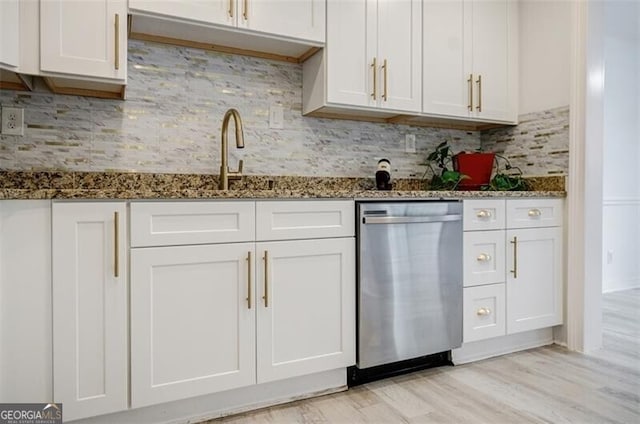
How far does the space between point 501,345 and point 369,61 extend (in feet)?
5.67

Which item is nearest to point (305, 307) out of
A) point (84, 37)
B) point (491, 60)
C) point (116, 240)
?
point (116, 240)

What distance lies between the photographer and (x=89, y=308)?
1418 millimetres

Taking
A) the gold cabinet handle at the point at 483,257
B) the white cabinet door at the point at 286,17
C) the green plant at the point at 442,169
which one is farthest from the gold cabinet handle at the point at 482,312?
the white cabinet door at the point at 286,17

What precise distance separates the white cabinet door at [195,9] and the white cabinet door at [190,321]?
3.30 ft

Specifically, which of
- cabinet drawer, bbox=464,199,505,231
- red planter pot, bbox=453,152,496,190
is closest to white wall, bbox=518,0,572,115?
red planter pot, bbox=453,152,496,190

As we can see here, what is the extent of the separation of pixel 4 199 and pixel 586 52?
2.84 metres

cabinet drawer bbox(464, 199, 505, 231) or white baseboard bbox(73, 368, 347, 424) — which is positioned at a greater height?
cabinet drawer bbox(464, 199, 505, 231)

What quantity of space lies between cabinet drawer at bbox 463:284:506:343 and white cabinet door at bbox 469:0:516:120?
1086 mm

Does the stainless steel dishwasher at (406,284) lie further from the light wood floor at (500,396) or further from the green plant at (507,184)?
the green plant at (507,184)

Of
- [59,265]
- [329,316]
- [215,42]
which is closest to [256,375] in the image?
[329,316]

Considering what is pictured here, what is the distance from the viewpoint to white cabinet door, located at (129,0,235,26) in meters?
1.73

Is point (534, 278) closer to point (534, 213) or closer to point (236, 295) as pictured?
point (534, 213)

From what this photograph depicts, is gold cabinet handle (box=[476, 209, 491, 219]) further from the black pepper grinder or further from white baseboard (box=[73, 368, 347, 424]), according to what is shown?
white baseboard (box=[73, 368, 347, 424])

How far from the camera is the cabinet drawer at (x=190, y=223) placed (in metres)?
1.48
